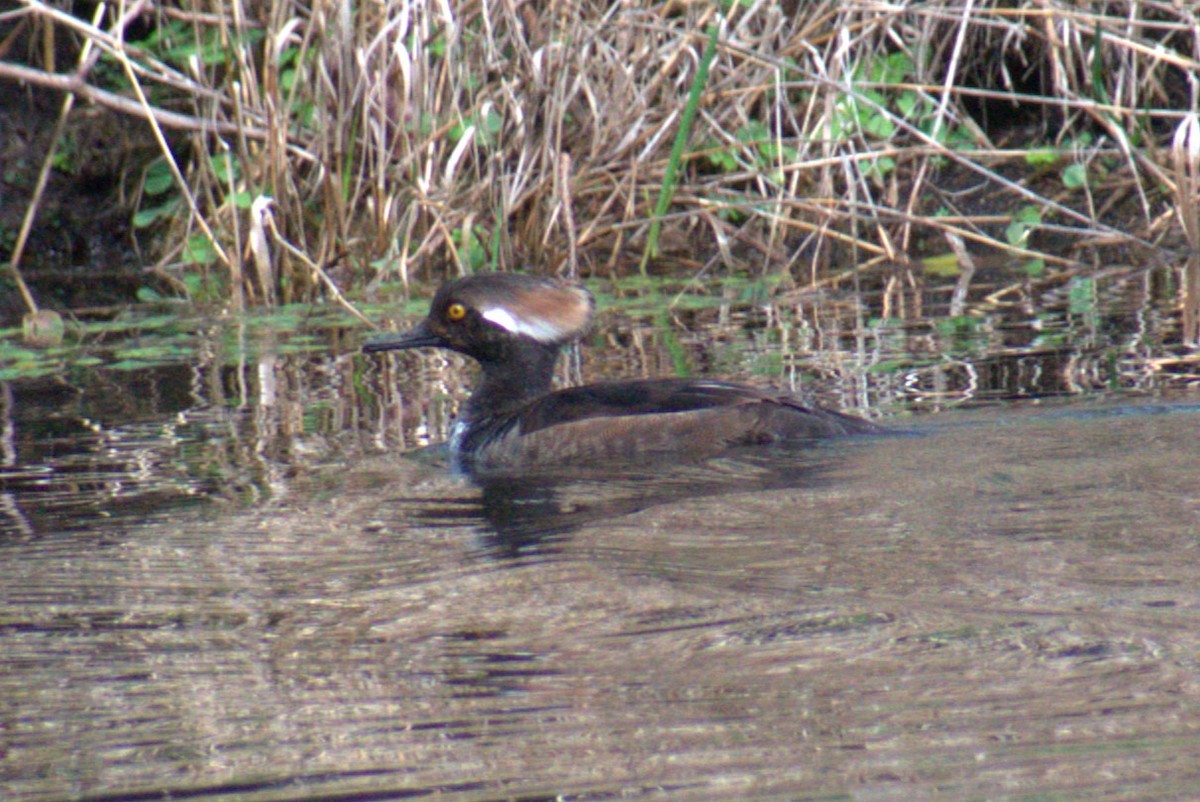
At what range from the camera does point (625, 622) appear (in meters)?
3.20

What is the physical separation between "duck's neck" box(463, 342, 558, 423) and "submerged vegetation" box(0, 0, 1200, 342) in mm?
2624

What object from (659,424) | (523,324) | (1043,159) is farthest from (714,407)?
(1043,159)

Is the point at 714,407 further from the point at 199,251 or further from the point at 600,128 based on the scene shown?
the point at 199,251

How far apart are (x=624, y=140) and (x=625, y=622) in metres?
6.91

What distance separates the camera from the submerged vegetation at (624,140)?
9.23 metres

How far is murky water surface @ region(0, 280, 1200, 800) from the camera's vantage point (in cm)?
242

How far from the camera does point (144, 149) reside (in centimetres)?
1216

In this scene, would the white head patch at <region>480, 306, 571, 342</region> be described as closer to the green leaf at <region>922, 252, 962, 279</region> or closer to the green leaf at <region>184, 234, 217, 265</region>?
the green leaf at <region>184, 234, 217, 265</region>

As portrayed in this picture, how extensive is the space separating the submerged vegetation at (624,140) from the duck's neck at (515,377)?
2.62 m

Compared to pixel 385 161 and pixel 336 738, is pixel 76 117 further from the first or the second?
pixel 336 738

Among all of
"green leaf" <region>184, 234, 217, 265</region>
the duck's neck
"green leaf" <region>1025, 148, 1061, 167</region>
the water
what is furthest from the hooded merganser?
"green leaf" <region>1025, 148, 1061, 167</region>

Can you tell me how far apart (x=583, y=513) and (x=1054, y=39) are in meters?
7.04

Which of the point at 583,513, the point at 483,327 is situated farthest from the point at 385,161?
the point at 583,513

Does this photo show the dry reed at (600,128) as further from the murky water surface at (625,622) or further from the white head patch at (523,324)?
the murky water surface at (625,622)
